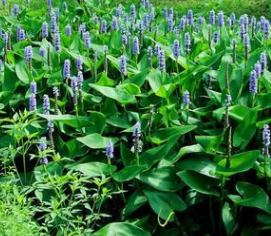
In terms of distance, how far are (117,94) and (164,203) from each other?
2.19 ft

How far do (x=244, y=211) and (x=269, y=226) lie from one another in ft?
0.66

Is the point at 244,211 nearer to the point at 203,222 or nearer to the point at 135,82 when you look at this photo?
the point at 203,222

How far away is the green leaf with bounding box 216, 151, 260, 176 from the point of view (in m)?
3.22

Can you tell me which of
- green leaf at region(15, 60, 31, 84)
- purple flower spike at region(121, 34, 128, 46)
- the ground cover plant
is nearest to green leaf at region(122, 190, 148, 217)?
the ground cover plant

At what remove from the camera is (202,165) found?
11.1ft

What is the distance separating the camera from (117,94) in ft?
12.0

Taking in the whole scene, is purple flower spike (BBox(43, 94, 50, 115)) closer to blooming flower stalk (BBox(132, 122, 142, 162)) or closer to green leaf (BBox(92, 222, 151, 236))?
blooming flower stalk (BBox(132, 122, 142, 162))

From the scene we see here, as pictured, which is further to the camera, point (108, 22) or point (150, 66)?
point (108, 22)

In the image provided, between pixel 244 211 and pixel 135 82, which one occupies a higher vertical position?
pixel 135 82

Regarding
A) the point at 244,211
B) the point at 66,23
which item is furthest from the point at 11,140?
the point at 66,23

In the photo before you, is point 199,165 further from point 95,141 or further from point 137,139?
point 95,141

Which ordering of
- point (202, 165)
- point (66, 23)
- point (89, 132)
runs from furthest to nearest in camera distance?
point (66, 23)
point (89, 132)
point (202, 165)

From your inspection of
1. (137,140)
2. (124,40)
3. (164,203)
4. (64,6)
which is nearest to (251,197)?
(164,203)

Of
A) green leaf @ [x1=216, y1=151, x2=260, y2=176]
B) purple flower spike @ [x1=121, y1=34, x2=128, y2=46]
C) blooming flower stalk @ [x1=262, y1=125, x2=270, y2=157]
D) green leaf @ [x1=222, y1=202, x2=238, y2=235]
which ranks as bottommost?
green leaf @ [x1=222, y1=202, x2=238, y2=235]
